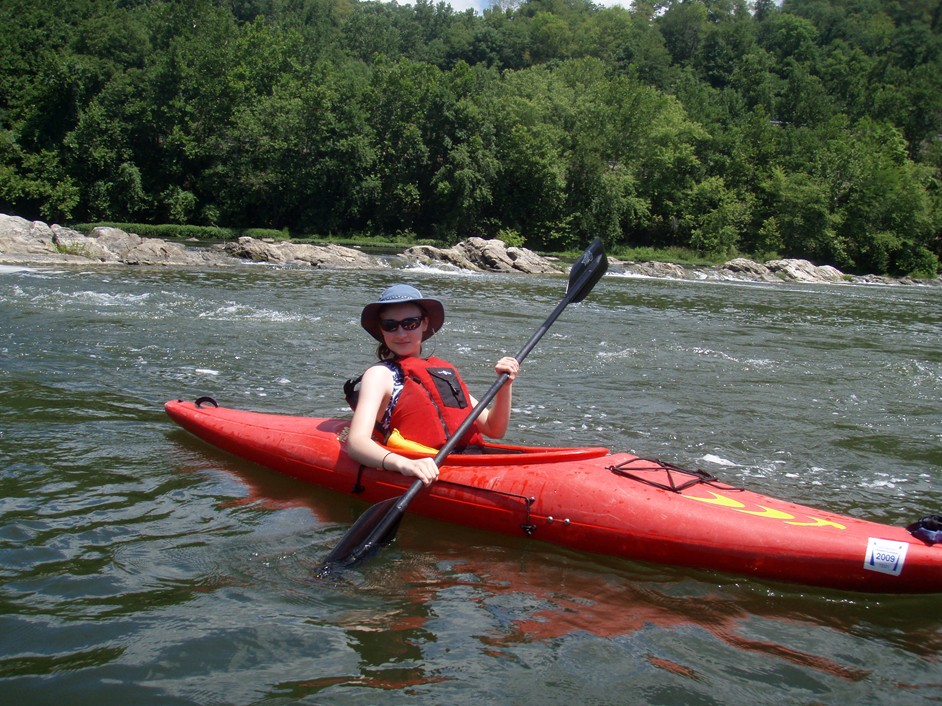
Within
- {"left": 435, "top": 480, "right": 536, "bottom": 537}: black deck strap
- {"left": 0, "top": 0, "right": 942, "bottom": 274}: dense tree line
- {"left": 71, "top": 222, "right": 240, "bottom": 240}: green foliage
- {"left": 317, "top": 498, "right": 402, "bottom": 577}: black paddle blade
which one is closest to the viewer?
{"left": 317, "top": 498, "right": 402, "bottom": 577}: black paddle blade

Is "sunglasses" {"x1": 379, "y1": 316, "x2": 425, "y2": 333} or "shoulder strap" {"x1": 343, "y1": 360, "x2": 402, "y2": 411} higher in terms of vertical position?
"sunglasses" {"x1": 379, "y1": 316, "x2": 425, "y2": 333}

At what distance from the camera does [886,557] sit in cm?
296

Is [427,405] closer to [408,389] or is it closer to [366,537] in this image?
[408,389]

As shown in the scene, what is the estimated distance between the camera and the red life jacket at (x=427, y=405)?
3.69 m

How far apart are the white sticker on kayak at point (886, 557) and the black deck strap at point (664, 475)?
0.69 m

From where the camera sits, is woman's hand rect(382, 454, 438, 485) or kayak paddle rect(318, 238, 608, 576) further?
woman's hand rect(382, 454, 438, 485)

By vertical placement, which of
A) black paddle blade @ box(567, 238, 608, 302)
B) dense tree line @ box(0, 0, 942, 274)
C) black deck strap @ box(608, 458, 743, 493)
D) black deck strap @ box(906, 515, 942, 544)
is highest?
dense tree line @ box(0, 0, 942, 274)

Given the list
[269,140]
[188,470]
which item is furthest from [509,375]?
[269,140]

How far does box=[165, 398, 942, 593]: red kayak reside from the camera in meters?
3.02

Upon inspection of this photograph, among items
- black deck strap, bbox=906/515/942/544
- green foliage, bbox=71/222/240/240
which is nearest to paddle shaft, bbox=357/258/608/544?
black deck strap, bbox=906/515/942/544

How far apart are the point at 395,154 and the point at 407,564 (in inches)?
1367

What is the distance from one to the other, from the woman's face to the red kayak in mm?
492

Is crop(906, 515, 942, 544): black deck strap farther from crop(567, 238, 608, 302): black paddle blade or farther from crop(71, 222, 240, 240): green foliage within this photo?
crop(71, 222, 240, 240): green foliage

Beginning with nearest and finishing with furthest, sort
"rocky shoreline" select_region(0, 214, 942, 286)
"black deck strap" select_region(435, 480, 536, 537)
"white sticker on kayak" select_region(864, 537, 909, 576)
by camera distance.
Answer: "white sticker on kayak" select_region(864, 537, 909, 576), "black deck strap" select_region(435, 480, 536, 537), "rocky shoreline" select_region(0, 214, 942, 286)
